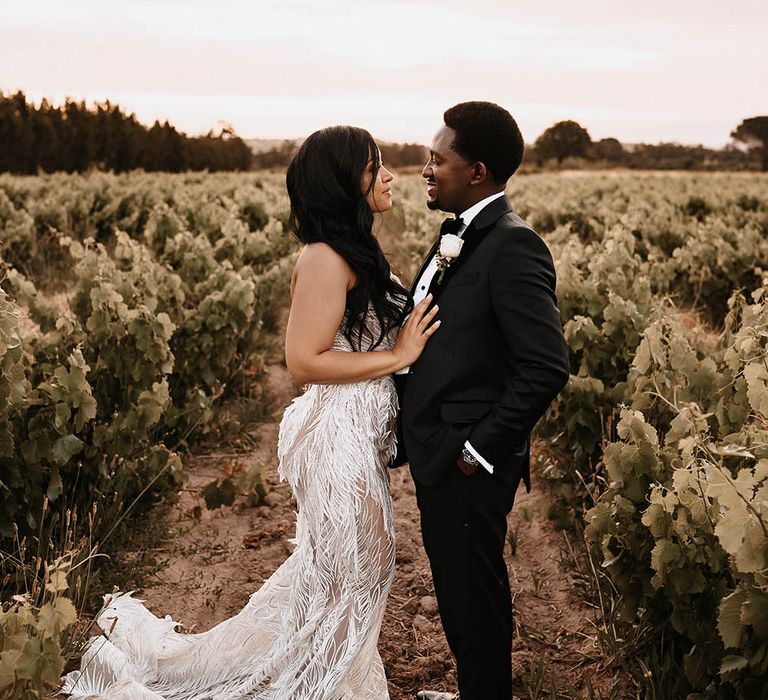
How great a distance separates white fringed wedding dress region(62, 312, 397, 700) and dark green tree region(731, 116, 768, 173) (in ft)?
258

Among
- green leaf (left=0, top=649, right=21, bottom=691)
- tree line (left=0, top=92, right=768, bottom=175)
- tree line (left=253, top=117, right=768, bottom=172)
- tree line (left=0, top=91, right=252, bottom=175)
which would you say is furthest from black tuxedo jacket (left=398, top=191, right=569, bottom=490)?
tree line (left=253, top=117, right=768, bottom=172)

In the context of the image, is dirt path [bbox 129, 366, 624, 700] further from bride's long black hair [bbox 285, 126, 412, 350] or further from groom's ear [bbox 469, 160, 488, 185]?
groom's ear [bbox 469, 160, 488, 185]

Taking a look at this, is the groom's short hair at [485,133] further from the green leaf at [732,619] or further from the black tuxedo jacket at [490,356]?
the green leaf at [732,619]

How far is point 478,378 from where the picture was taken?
8.86 feet

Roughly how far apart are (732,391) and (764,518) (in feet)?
6.35

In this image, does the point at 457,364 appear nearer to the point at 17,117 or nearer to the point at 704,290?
the point at 704,290

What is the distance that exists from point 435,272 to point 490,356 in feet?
1.18

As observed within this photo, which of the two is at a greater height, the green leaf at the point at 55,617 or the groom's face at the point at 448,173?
the groom's face at the point at 448,173

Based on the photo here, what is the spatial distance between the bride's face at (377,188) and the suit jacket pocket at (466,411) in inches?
31.4

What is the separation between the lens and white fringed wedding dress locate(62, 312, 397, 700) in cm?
311

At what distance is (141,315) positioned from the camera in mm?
4832

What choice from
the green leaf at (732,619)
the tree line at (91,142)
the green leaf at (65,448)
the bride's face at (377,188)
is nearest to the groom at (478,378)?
the bride's face at (377,188)

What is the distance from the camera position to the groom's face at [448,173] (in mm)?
2680

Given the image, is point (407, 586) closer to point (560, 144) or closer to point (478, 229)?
point (478, 229)
